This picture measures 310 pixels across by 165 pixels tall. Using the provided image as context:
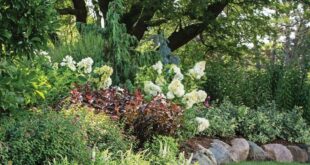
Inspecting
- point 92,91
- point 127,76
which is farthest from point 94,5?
point 92,91

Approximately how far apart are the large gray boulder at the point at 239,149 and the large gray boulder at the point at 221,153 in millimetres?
188

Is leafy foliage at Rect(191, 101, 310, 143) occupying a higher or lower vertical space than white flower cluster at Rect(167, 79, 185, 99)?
lower

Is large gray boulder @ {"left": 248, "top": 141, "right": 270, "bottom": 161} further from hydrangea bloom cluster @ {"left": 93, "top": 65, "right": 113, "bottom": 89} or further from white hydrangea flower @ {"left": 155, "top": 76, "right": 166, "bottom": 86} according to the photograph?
hydrangea bloom cluster @ {"left": 93, "top": 65, "right": 113, "bottom": 89}

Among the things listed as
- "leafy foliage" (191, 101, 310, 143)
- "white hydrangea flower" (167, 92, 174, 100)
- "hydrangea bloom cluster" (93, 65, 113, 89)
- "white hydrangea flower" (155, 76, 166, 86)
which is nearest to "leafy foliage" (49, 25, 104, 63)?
"hydrangea bloom cluster" (93, 65, 113, 89)

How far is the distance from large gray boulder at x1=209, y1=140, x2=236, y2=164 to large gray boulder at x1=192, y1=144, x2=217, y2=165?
46cm

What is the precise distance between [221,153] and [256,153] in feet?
4.18

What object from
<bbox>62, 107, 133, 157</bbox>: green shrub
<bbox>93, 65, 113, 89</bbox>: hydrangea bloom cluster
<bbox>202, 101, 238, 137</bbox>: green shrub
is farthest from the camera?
<bbox>202, 101, 238, 137</bbox>: green shrub

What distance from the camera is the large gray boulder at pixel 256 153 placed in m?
8.83

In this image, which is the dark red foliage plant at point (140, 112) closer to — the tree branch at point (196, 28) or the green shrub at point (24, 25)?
the green shrub at point (24, 25)

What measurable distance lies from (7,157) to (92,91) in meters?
3.19

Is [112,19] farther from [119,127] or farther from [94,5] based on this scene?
[94,5]

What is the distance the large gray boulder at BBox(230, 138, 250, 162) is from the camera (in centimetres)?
839

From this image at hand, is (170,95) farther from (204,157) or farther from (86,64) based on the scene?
(86,64)

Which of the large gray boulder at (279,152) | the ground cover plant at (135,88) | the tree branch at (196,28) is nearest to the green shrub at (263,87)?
the ground cover plant at (135,88)
